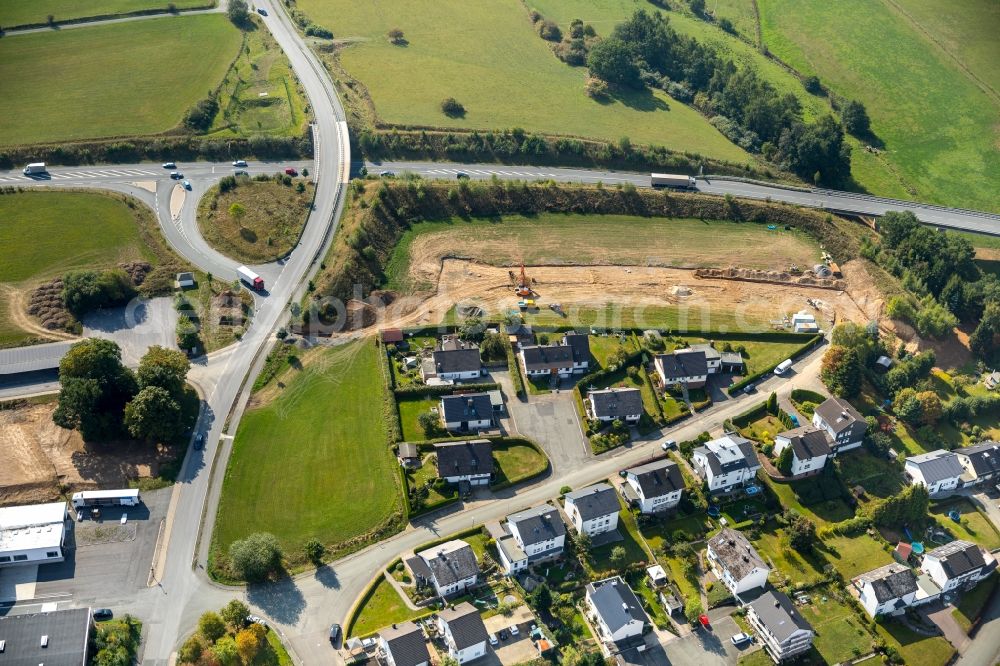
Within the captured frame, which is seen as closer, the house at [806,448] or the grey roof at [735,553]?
the grey roof at [735,553]

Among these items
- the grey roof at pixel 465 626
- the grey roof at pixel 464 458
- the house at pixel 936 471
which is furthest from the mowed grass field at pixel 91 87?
the house at pixel 936 471

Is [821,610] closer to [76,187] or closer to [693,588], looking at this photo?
[693,588]

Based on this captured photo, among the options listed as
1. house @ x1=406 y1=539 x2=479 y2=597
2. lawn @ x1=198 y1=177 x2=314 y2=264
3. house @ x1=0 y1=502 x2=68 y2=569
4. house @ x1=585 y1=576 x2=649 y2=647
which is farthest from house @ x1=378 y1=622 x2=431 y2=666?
lawn @ x1=198 y1=177 x2=314 y2=264

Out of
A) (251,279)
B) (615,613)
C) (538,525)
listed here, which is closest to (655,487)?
(538,525)

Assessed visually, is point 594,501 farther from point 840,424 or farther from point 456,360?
point 840,424

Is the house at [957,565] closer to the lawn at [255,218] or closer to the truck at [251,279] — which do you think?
the truck at [251,279]

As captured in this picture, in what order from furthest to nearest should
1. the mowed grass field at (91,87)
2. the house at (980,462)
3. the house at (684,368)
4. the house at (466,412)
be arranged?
1. the mowed grass field at (91,87)
2. the house at (684,368)
3. the house at (980,462)
4. the house at (466,412)
